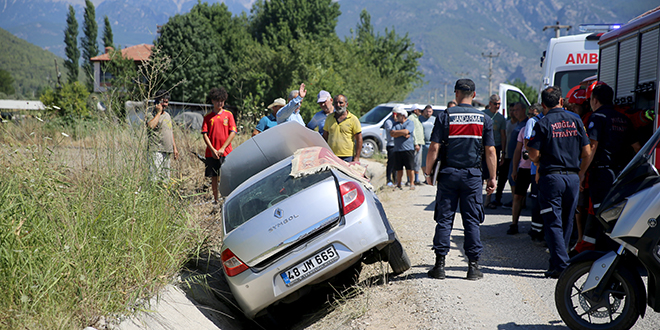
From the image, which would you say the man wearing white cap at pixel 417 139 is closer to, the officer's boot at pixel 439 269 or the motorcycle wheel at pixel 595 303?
the officer's boot at pixel 439 269

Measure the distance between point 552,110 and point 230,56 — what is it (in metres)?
50.6

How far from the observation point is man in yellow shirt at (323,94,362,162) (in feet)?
25.7

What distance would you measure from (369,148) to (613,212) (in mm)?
14197

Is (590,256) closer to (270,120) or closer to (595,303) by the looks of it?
Answer: (595,303)

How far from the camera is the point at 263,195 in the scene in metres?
4.74

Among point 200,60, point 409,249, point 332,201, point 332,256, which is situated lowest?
point 409,249

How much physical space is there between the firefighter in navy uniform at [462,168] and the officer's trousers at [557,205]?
0.54 m

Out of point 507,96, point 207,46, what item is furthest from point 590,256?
point 207,46

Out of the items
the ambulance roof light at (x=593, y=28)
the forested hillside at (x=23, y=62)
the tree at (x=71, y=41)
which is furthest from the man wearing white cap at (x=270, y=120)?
the forested hillside at (x=23, y=62)

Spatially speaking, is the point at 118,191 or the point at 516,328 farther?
the point at 118,191

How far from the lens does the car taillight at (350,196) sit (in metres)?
4.42

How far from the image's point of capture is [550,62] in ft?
37.4

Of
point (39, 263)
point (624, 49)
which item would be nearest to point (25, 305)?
point (39, 263)

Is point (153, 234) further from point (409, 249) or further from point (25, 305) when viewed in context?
point (409, 249)
